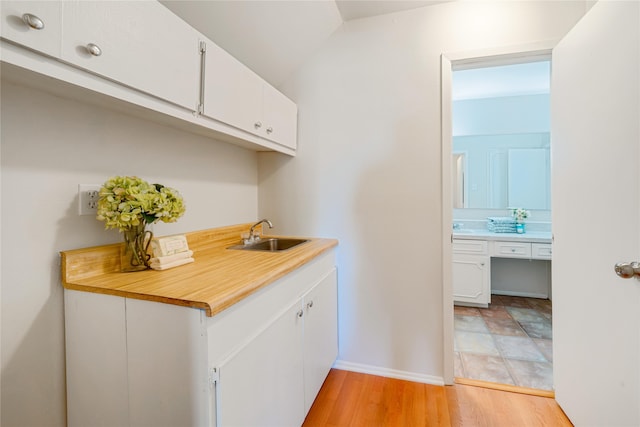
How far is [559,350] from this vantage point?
1.60 meters

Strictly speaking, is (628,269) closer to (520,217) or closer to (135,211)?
(135,211)

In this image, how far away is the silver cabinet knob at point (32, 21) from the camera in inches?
26.2

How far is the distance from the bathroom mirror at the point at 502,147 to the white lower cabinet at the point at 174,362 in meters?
3.13

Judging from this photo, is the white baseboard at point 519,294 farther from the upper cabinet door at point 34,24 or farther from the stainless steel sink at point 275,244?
the upper cabinet door at point 34,24

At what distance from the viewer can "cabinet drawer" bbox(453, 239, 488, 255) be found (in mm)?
2990

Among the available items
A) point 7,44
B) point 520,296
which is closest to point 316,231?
point 7,44

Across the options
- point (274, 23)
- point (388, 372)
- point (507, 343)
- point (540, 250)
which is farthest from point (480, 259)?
point (274, 23)

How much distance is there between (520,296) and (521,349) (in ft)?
4.60

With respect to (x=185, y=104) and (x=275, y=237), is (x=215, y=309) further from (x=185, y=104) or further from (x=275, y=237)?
Answer: (x=275, y=237)

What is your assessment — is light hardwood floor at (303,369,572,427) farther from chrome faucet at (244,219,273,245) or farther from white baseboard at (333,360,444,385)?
chrome faucet at (244,219,273,245)

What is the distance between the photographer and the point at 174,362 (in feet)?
2.72

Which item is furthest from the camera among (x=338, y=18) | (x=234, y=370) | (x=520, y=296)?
(x=520, y=296)

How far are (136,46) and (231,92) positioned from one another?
475mm

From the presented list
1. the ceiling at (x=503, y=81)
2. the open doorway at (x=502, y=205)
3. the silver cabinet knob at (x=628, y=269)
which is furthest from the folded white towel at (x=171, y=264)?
the ceiling at (x=503, y=81)
